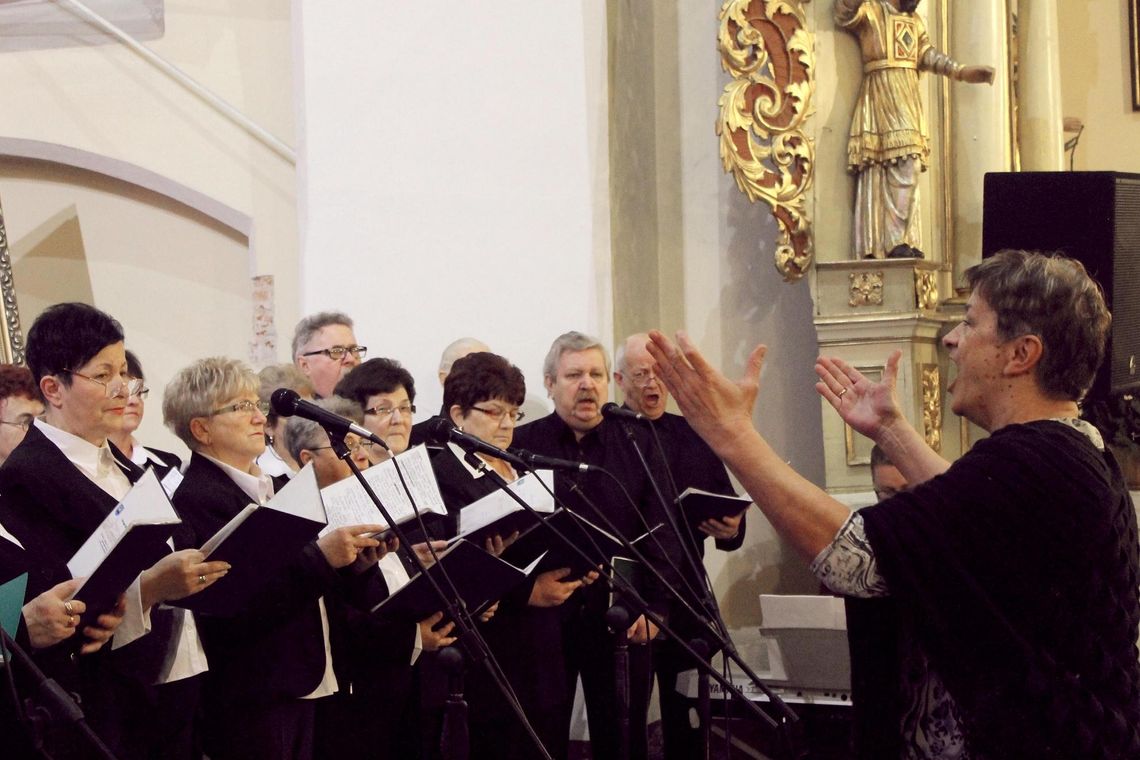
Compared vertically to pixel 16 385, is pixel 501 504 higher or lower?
lower

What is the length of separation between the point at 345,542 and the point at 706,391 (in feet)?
4.42

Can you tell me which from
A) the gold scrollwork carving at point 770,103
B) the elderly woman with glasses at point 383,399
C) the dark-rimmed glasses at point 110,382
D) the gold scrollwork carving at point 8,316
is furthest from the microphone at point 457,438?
the gold scrollwork carving at point 8,316

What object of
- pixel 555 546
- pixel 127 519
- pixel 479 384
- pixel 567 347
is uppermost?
pixel 567 347

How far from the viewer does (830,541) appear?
2.41 m

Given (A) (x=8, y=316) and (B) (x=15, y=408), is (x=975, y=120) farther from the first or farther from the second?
(A) (x=8, y=316)

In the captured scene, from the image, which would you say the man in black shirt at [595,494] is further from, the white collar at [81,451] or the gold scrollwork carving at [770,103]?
the white collar at [81,451]

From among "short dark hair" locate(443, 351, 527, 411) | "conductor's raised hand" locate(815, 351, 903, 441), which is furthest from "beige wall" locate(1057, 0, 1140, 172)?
"conductor's raised hand" locate(815, 351, 903, 441)

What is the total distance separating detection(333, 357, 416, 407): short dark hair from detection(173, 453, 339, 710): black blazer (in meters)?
0.88

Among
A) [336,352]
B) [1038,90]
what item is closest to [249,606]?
[336,352]

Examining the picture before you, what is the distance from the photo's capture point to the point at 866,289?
644 cm

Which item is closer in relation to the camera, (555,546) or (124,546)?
(124,546)

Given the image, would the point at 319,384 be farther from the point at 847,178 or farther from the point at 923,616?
the point at 923,616

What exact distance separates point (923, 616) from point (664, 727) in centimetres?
314

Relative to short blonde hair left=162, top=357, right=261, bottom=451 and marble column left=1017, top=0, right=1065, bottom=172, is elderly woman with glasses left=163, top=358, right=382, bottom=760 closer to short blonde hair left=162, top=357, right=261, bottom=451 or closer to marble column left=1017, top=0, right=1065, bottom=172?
short blonde hair left=162, top=357, right=261, bottom=451
